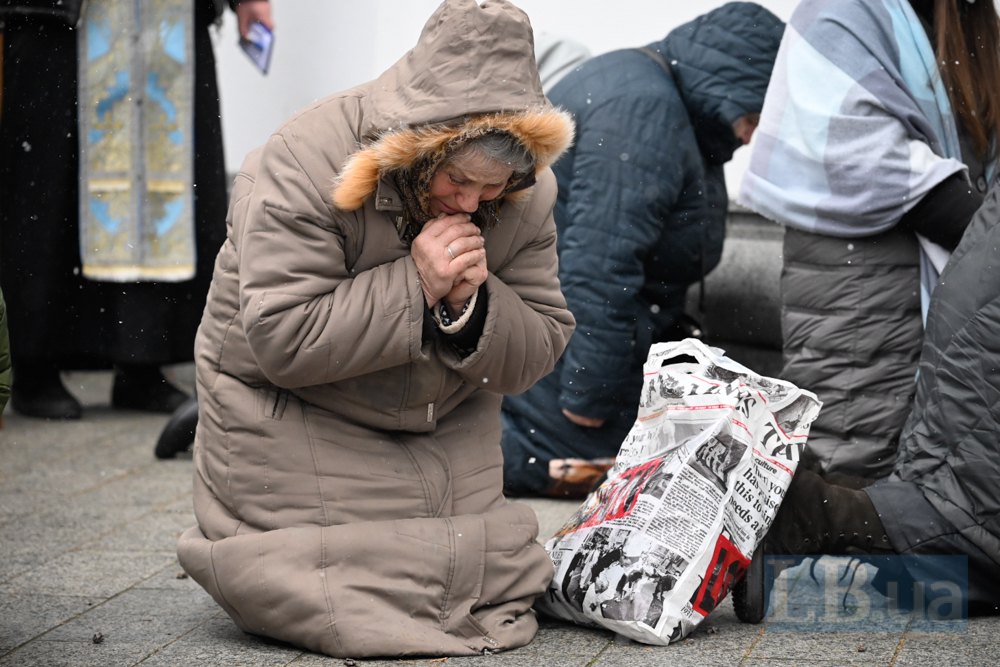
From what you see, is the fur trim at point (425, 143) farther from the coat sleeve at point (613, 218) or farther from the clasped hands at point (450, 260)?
the coat sleeve at point (613, 218)

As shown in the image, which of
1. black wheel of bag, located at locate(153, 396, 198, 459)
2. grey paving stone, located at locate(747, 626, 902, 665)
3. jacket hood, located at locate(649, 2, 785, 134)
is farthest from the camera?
black wheel of bag, located at locate(153, 396, 198, 459)

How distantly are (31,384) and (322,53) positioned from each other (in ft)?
7.15

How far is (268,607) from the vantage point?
3326 mm

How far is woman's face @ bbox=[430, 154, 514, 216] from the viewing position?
3.17 meters

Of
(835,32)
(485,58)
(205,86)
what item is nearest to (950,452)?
(835,32)

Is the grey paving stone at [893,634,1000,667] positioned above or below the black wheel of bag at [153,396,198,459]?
above

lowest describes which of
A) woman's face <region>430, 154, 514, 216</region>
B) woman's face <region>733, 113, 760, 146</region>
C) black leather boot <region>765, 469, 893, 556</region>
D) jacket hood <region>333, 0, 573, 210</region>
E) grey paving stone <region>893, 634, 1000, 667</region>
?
grey paving stone <region>893, 634, 1000, 667</region>

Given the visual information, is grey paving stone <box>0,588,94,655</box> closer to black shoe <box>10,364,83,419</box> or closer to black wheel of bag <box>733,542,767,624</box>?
black wheel of bag <box>733,542,767,624</box>

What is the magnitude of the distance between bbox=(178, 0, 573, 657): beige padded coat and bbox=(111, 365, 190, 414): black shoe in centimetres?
314

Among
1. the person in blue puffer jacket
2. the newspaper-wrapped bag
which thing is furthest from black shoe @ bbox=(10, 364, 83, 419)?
the newspaper-wrapped bag

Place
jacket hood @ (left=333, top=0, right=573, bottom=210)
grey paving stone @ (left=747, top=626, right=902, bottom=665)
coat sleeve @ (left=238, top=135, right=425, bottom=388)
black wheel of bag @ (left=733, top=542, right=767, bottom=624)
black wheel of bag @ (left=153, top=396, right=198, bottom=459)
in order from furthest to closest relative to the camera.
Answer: black wheel of bag @ (left=153, top=396, right=198, bottom=459), black wheel of bag @ (left=733, top=542, right=767, bottom=624), grey paving stone @ (left=747, top=626, right=902, bottom=665), coat sleeve @ (left=238, top=135, right=425, bottom=388), jacket hood @ (left=333, top=0, right=573, bottom=210)

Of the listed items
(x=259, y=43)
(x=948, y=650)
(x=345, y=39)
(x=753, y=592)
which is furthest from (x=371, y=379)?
(x=345, y=39)

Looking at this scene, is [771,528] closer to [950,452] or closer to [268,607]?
[950,452]

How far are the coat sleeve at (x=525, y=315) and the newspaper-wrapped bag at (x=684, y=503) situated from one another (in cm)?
30
